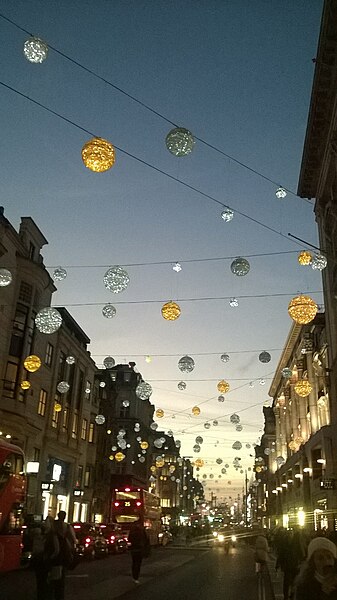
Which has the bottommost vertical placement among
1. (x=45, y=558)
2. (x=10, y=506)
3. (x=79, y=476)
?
(x=45, y=558)

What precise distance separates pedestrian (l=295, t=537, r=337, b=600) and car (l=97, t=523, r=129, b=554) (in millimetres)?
26658

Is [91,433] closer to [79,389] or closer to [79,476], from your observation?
[79,476]

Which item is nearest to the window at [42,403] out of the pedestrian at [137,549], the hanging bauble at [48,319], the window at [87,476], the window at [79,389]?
the window at [79,389]

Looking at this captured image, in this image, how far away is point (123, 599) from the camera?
11.6m

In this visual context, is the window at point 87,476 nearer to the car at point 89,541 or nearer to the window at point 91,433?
the window at point 91,433

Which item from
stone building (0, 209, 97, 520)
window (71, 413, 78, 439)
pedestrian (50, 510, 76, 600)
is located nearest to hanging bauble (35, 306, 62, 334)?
pedestrian (50, 510, 76, 600)

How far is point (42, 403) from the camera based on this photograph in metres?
37.7

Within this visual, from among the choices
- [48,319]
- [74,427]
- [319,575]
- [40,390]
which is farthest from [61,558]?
[74,427]

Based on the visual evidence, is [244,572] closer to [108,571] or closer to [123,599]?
[108,571]

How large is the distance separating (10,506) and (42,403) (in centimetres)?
2329

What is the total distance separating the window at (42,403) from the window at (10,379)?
5.36m

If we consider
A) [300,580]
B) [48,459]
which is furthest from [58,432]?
[300,580]

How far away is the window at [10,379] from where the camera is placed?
101 ft

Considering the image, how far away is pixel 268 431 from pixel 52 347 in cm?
5747
